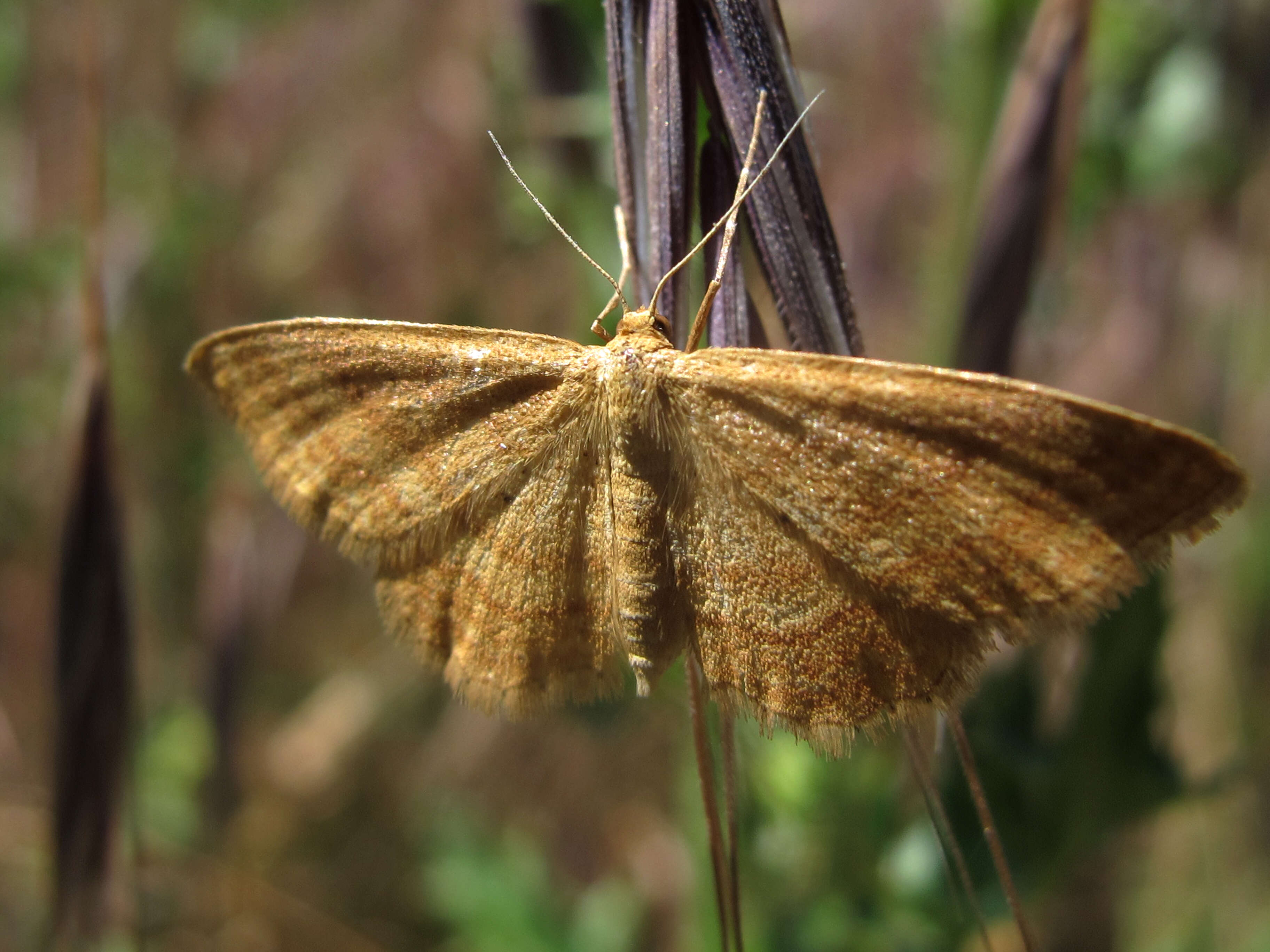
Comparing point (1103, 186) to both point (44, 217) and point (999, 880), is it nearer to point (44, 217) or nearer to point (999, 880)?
point (999, 880)

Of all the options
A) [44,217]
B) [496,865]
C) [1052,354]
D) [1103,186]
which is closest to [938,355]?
[1103,186]

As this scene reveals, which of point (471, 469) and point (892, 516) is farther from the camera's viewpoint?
point (471, 469)

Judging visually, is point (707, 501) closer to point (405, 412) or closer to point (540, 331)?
point (405, 412)

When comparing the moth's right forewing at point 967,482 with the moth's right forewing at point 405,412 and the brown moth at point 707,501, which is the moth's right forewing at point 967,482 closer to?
the brown moth at point 707,501

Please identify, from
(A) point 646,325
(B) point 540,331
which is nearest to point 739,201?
(A) point 646,325

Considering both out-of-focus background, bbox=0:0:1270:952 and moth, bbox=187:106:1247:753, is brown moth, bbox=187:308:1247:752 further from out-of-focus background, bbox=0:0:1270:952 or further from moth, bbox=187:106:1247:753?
out-of-focus background, bbox=0:0:1270:952

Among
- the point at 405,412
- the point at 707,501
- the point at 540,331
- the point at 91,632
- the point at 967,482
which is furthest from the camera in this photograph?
the point at 540,331

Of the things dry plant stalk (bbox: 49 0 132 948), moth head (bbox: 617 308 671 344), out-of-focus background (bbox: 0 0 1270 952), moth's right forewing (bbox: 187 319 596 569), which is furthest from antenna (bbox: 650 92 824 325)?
dry plant stalk (bbox: 49 0 132 948)
